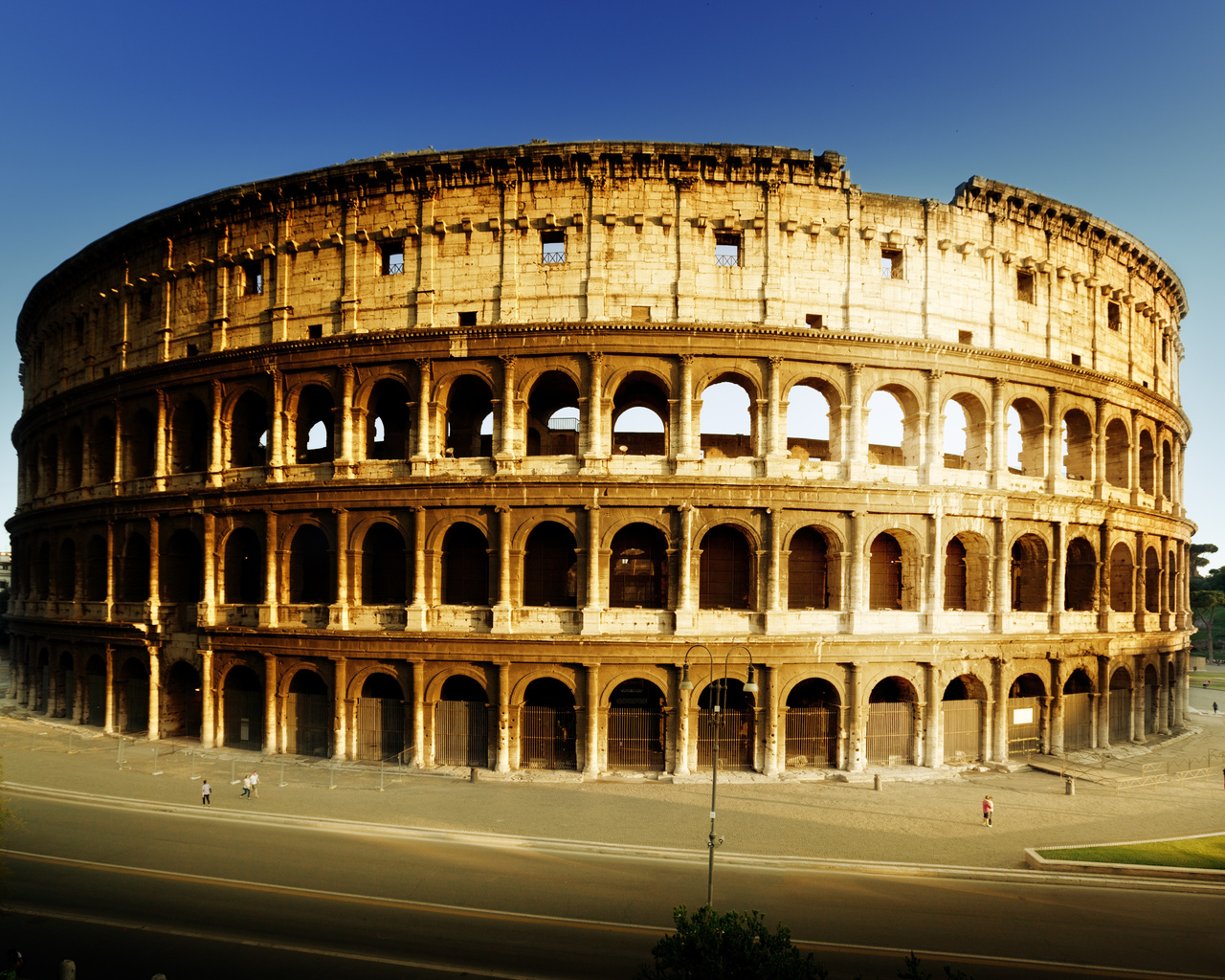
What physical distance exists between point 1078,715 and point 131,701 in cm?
3704

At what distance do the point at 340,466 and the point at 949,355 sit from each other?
2144 centimetres

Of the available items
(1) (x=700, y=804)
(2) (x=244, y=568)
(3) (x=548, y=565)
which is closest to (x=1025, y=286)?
(3) (x=548, y=565)

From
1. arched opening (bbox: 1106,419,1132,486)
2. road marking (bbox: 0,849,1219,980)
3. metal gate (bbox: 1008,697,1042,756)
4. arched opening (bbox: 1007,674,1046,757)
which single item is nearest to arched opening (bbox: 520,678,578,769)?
road marking (bbox: 0,849,1219,980)

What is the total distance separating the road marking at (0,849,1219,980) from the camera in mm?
12227

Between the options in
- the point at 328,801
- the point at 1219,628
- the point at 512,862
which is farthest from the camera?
the point at 1219,628

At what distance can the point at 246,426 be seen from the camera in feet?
91.7

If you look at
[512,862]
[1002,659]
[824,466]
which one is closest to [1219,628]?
[1002,659]

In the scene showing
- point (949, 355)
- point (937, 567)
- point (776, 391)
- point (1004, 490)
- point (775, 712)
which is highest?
point (949, 355)

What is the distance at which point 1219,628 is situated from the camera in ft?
282

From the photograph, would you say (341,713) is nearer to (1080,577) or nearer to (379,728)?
(379,728)

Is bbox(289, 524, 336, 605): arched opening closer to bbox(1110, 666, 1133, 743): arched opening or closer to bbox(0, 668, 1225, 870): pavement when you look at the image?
bbox(0, 668, 1225, 870): pavement

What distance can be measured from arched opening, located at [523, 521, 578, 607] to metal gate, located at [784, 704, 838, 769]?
27.6ft

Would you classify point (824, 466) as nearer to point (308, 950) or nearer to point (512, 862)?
point (512, 862)

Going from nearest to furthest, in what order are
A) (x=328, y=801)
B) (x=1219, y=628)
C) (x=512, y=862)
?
(x=512, y=862)
(x=328, y=801)
(x=1219, y=628)
